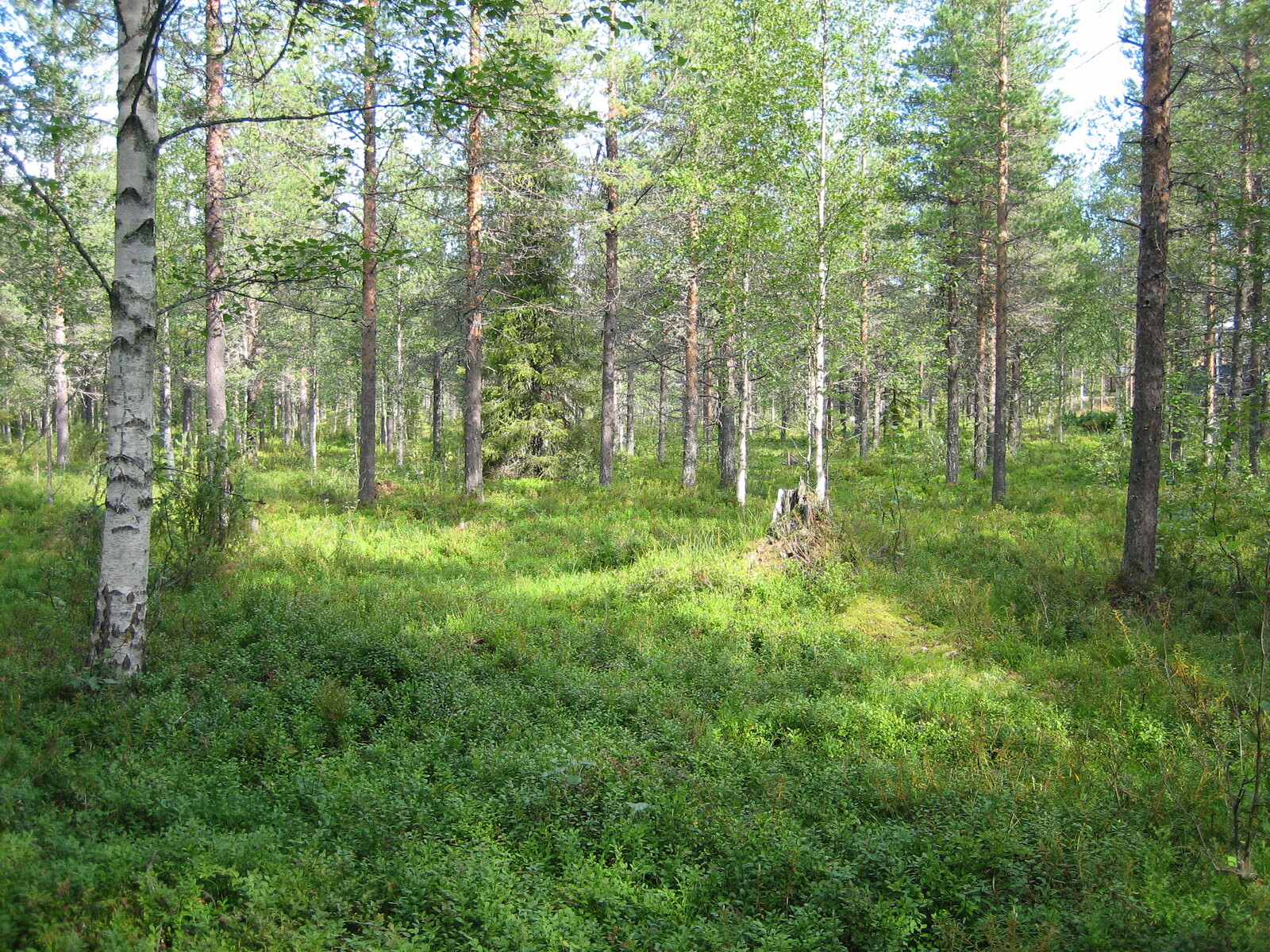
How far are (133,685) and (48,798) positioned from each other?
1.58 meters

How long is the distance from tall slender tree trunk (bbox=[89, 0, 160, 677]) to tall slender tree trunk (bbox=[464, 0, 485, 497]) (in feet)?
33.4

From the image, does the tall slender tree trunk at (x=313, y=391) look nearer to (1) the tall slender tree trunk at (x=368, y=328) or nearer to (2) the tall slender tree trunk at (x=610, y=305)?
(1) the tall slender tree trunk at (x=368, y=328)

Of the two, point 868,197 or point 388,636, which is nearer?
point 388,636

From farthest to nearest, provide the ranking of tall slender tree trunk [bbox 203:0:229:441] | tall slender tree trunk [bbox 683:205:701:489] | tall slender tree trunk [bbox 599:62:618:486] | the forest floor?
tall slender tree trunk [bbox 683:205:701:489] → tall slender tree trunk [bbox 599:62:618:486] → tall slender tree trunk [bbox 203:0:229:441] → the forest floor

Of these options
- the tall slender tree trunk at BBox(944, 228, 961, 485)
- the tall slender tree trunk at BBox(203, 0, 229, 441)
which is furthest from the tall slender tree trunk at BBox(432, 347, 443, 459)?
the tall slender tree trunk at BBox(944, 228, 961, 485)

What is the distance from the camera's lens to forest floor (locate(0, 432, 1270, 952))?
135 inches

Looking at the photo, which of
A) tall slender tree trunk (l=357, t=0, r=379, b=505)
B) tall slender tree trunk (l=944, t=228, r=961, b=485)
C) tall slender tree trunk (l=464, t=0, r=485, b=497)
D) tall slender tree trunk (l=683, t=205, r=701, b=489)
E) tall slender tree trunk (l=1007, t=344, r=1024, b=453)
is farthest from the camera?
tall slender tree trunk (l=1007, t=344, r=1024, b=453)

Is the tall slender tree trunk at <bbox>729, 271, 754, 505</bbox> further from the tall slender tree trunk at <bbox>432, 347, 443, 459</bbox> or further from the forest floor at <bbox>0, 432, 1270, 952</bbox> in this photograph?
the tall slender tree trunk at <bbox>432, 347, 443, 459</bbox>

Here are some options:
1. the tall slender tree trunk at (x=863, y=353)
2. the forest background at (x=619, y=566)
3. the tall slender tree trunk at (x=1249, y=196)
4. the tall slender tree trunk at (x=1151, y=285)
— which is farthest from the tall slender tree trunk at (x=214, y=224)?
the tall slender tree trunk at (x=1249, y=196)

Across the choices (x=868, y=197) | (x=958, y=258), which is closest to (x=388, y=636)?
(x=868, y=197)

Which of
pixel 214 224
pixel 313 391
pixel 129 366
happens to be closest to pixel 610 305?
pixel 214 224

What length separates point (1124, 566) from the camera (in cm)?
882

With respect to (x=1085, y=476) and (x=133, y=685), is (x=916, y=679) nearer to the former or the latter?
(x=133, y=685)

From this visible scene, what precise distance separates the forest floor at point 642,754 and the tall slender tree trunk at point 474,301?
6216 mm
